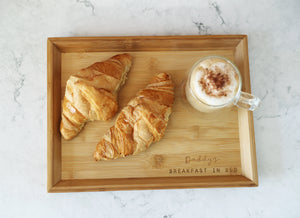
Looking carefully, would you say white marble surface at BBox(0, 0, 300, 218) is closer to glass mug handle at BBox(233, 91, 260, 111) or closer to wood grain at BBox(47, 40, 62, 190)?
wood grain at BBox(47, 40, 62, 190)

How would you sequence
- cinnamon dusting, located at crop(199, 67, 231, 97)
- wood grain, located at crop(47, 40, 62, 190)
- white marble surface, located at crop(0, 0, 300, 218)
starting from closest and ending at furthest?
cinnamon dusting, located at crop(199, 67, 231, 97)
wood grain, located at crop(47, 40, 62, 190)
white marble surface, located at crop(0, 0, 300, 218)

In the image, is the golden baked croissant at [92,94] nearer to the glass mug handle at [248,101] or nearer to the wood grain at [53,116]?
the wood grain at [53,116]

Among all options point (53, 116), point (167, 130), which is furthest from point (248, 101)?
point (53, 116)

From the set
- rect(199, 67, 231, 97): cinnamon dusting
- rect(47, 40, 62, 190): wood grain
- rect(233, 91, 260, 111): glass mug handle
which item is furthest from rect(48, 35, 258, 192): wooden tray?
rect(199, 67, 231, 97): cinnamon dusting

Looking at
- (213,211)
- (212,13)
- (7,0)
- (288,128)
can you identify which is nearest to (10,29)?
(7,0)

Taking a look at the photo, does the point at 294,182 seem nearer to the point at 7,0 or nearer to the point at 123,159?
the point at 123,159

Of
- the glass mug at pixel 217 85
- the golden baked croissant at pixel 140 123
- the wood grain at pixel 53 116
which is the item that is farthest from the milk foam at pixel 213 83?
the wood grain at pixel 53 116
